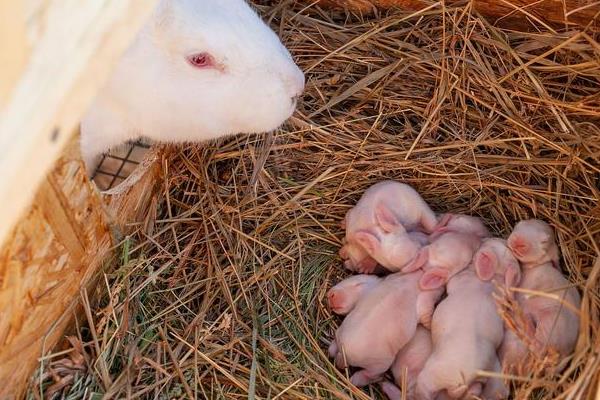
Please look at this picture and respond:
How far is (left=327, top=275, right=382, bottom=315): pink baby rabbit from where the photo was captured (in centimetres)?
279

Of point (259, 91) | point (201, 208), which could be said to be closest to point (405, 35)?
point (259, 91)

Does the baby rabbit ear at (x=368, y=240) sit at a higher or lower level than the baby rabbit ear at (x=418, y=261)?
higher

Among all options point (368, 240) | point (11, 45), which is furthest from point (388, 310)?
point (11, 45)

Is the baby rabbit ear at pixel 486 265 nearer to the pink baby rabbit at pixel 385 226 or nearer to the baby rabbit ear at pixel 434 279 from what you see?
the baby rabbit ear at pixel 434 279

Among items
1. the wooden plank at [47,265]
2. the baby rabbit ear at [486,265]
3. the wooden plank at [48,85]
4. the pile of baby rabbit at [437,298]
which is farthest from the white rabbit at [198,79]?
the wooden plank at [48,85]

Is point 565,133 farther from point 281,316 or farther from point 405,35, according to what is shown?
point 281,316

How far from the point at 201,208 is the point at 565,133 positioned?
138 cm

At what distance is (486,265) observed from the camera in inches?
105

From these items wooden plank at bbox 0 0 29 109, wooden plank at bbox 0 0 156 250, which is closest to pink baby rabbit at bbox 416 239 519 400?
wooden plank at bbox 0 0 156 250

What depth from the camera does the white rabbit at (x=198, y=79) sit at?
244cm

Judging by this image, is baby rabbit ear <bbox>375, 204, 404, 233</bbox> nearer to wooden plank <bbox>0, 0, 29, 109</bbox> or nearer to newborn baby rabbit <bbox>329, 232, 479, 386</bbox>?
newborn baby rabbit <bbox>329, 232, 479, 386</bbox>

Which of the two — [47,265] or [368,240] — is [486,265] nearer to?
[368,240]

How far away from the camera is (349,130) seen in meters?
3.08

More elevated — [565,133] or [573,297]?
[565,133]
